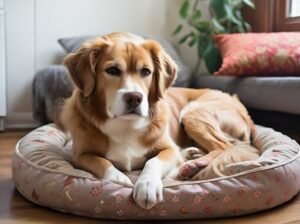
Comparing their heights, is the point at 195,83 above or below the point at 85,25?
below

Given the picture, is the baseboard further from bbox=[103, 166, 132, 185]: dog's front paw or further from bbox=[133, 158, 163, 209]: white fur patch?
bbox=[133, 158, 163, 209]: white fur patch

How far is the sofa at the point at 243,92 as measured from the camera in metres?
2.47

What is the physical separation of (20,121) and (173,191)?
230 cm

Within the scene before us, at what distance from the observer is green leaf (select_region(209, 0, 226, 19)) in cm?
348

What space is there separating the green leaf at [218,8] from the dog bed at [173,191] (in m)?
2.02

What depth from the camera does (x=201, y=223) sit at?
142 centimetres

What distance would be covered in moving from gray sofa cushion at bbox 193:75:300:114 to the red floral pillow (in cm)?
7

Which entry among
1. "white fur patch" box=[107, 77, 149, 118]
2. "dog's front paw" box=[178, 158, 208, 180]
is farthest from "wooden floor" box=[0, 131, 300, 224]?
"white fur patch" box=[107, 77, 149, 118]

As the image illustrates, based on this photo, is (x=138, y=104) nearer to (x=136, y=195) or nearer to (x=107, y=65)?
(x=107, y=65)

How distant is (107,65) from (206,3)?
2528 mm

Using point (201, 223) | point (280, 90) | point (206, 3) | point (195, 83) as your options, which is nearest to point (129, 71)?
point (201, 223)

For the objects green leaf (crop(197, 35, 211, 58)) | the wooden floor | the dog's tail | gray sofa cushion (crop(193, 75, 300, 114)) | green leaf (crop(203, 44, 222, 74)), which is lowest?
the wooden floor

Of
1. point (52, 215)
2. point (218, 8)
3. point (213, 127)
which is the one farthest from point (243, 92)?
point (52, 215)

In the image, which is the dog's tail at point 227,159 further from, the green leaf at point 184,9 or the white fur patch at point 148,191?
the green leaf at point 184,9
